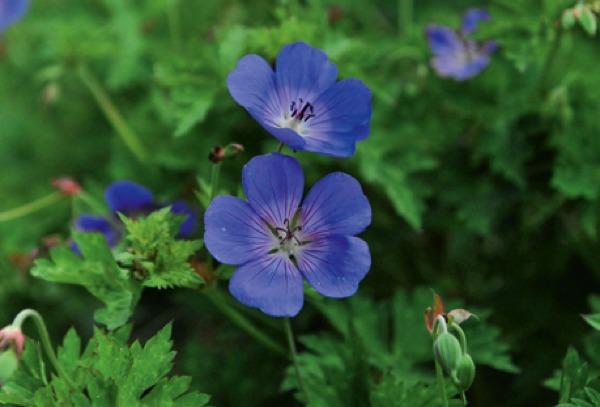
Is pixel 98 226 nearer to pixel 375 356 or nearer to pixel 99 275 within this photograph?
pixel 99 275

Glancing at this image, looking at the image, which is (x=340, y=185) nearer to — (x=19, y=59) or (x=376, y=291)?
(x=376, y=291)

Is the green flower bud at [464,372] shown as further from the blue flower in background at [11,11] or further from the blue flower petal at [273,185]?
the blue flower in background at [11,11]

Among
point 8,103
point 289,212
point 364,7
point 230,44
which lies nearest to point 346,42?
point 230,44

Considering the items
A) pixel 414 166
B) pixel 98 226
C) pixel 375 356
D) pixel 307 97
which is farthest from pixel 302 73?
pixel 98 226

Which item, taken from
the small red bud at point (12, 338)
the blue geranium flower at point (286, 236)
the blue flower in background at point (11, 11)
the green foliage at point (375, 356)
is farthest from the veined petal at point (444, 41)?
the small red bud at point (12, 338)

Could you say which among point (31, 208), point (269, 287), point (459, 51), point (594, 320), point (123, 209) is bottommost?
point (31, 208)

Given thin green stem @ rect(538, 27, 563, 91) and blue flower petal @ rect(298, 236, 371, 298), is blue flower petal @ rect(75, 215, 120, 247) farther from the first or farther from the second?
thin green stem @ rect(538, 27, 563, 91)
